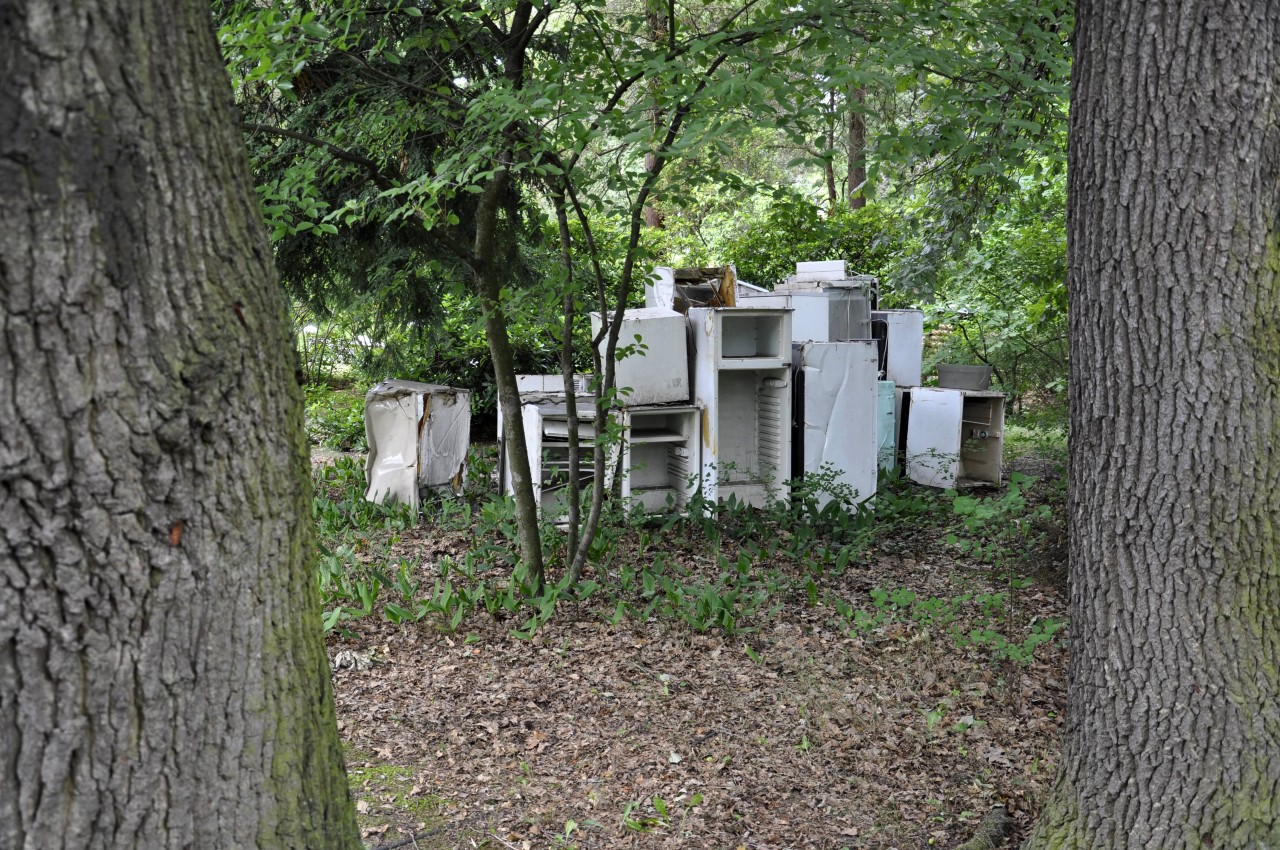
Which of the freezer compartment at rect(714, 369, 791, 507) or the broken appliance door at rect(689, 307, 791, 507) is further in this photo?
the freezer compartment at rect(714, 369, 791, 507)

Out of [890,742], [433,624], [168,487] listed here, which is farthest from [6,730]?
[433,624]

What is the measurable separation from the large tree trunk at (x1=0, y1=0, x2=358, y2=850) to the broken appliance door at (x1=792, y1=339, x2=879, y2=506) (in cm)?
610

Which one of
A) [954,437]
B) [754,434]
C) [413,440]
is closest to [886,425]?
[954,437]

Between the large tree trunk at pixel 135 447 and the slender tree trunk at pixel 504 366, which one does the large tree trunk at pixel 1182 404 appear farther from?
the slender tree trunk at pixel 504 366

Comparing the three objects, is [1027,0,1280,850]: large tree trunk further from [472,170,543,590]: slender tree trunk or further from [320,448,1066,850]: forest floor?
[472,170,543,590]: slender tree trunk

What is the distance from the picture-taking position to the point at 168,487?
5.00 feet

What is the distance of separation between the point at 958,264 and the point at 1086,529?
704 cm

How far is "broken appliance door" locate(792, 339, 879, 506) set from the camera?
24.7 feet

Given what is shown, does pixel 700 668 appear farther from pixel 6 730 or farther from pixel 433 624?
pixel 6 730

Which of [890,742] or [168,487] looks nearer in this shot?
[168,487]

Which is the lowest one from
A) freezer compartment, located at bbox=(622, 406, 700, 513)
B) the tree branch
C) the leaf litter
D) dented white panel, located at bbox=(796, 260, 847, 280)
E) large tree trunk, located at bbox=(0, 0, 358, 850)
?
the leaf litter

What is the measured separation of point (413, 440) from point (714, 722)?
4110 millimetres

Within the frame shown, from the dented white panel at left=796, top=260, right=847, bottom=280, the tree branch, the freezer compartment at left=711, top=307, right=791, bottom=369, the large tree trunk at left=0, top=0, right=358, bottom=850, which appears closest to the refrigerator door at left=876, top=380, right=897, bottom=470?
the dented white panel at left=796, top=260, right=847, bottom=280

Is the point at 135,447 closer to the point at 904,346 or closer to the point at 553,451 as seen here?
the point at 553,451
